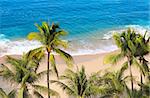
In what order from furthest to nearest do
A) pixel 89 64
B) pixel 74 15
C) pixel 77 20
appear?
pixel 74 15 → pixel 77 20 → pixel 89 64

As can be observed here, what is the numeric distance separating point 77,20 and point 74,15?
247 cm

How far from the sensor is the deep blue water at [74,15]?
5084cm

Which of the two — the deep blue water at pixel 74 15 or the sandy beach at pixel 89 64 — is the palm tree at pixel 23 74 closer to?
the sandy beach at pixel 89 64

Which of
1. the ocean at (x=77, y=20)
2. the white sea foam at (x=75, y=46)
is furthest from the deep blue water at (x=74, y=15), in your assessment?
the white sea foam at (x=75, y=46)

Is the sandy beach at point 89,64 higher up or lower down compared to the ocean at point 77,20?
lower down

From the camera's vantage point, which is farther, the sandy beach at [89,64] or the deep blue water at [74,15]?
the deep blue water at [74,15]

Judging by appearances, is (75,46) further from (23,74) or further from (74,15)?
(23,74)

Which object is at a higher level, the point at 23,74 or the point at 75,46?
the point at 75,46

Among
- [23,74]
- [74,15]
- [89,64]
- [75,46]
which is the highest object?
[74,15]

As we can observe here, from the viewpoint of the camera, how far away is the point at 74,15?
5641 cm

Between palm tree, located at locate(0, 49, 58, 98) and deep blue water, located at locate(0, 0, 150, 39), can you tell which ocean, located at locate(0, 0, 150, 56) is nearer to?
deep blue water, located at locate(0, 0, 150, 39)

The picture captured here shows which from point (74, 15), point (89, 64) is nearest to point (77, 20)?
point (74, 15)

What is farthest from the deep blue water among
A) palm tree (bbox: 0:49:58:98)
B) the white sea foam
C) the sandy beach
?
palm tree (bbox: 0:49:58:98)

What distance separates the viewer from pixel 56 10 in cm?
5881
